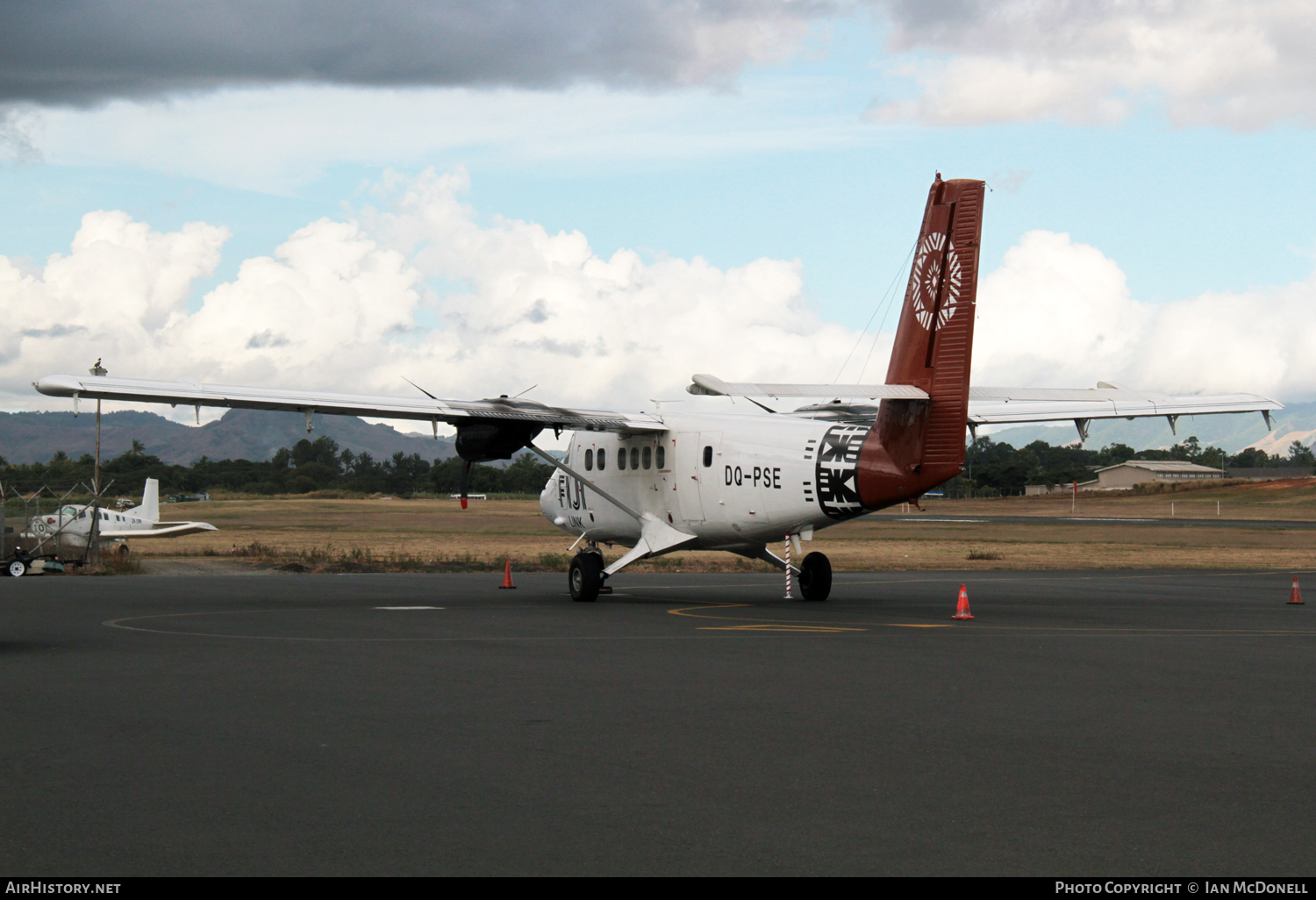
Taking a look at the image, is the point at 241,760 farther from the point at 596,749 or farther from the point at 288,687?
the point at 288,687

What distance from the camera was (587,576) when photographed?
80.9ft

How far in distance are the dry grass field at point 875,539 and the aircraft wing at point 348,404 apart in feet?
51.4

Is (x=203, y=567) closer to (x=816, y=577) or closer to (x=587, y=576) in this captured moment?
(x=587, y=576)

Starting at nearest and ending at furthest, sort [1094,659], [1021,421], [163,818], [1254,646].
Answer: [163,818] → [1094,659] → [1254,646] → [1021,421]

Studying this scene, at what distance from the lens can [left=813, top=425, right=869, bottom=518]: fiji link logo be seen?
71.0 feet

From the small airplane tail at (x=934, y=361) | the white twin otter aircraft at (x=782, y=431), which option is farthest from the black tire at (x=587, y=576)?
the small airplane tail at (x=934, y=361)

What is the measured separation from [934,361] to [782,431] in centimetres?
354

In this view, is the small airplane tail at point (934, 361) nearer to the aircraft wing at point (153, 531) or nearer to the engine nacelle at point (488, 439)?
the engine nacelle at point (488, 439)

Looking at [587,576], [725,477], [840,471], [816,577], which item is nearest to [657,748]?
[840,471]

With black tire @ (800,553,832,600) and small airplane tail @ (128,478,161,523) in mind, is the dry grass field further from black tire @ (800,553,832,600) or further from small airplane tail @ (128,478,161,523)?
black tire @ (800,553,832,600)

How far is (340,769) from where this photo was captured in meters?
8.47
